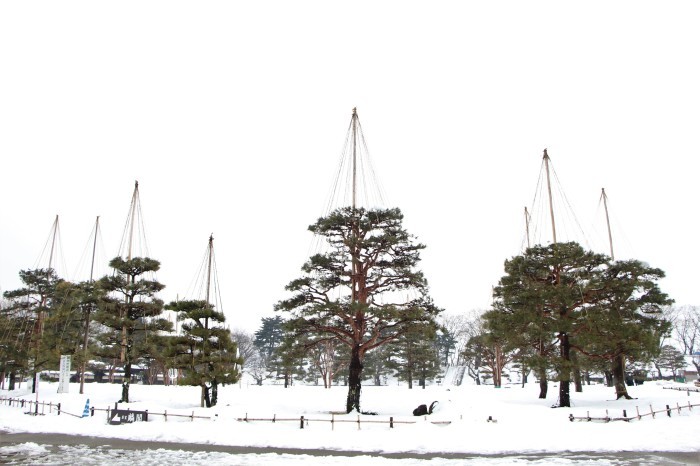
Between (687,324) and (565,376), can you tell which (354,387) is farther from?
(687,324)

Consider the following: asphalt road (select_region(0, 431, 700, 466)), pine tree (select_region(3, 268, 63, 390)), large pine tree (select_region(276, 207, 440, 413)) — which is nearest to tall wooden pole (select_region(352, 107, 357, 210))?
large pine tree (select_region(276, 207, 440, 413))

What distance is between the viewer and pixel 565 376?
30.1m

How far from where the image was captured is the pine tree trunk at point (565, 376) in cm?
3003

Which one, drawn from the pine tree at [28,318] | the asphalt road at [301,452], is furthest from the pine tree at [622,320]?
the pine tree at [28,318]

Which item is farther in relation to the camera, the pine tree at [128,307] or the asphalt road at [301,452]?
the pine tree at [128,307]

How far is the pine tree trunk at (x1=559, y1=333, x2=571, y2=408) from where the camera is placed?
30031mm

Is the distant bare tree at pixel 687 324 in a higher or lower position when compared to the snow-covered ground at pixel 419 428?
higher

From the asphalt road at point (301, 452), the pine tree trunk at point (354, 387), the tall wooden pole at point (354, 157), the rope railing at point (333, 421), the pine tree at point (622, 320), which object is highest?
the tall wooden pole at point (354, 157)

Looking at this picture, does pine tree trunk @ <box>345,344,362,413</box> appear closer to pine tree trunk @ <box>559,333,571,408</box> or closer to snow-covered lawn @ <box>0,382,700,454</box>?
snow-covered lawn @ <box>0,382,700,454</box>

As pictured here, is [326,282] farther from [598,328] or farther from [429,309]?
[598,328]

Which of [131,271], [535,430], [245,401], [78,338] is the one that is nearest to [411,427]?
[535,430]

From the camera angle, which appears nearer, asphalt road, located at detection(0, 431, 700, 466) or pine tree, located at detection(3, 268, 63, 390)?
asphalt road, located at detection(0, 431, 700, 466)

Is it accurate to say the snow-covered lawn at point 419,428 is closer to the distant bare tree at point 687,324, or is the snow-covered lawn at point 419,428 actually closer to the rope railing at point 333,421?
the rope railing at point 333,421

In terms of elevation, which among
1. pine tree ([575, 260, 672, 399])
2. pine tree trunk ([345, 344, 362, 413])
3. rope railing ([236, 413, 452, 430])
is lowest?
rope railing ([236, 413, 452, 430])
